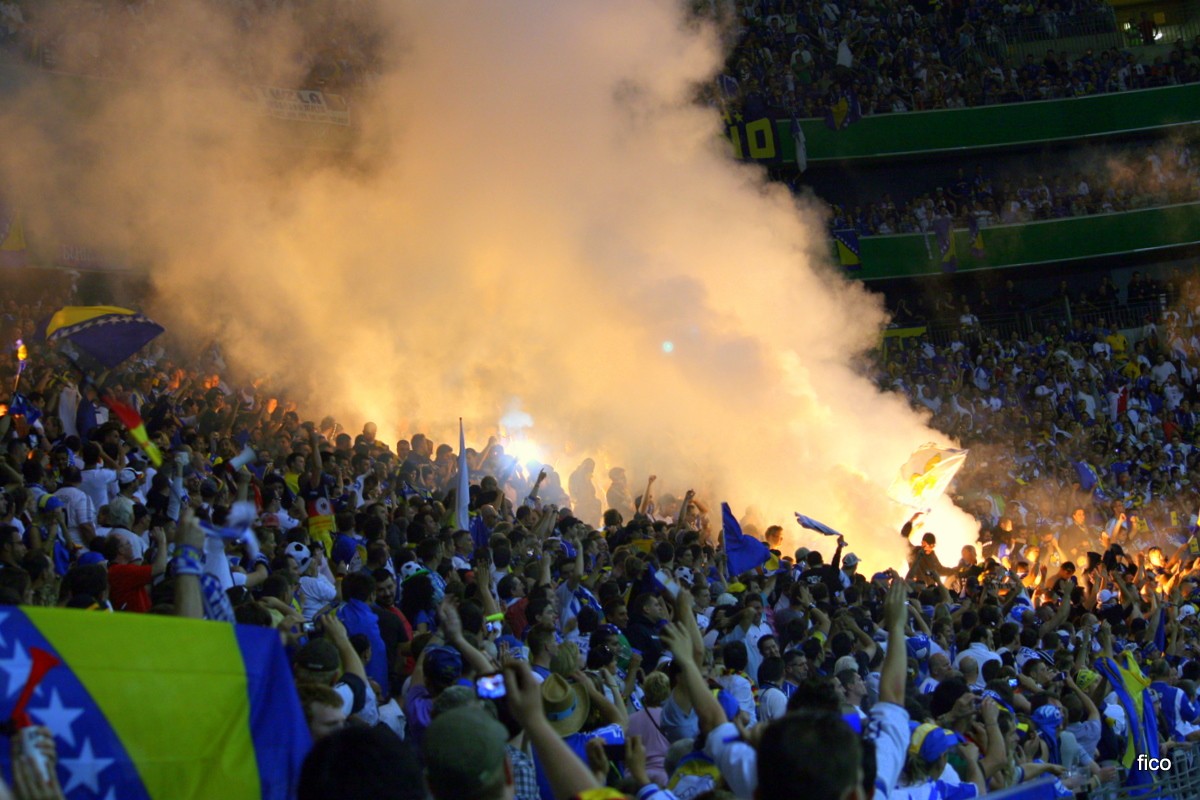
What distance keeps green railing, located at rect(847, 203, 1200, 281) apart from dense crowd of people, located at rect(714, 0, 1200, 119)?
98.2 inches

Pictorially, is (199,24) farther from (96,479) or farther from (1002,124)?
(1002,124)

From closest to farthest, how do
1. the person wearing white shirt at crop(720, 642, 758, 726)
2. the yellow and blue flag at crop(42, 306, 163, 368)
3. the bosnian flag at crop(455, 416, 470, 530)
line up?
the person wearing white shirt at crop(720, 642, 758, 726)
the yellow and blue flag at crop(42, 306, 163, 368)
the bosnian flag at crop(455, 416, 470, 530)

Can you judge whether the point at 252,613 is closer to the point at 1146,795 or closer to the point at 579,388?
the point at 1146,795

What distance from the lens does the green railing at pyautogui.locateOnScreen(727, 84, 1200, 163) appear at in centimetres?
2416

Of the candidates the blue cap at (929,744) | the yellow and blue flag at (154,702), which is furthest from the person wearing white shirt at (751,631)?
the yellow and blue flag at (154,702)

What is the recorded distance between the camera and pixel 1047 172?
26125 millimetres

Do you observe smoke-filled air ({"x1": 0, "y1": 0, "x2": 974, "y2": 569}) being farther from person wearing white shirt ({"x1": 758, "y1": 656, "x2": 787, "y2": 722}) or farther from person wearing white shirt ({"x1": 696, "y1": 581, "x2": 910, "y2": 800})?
person wearing white shirt ({"x1": 696, "y1": 581, "x2": 910, "y2": 800})

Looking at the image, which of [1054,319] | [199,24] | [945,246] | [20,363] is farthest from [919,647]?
[1054,319]

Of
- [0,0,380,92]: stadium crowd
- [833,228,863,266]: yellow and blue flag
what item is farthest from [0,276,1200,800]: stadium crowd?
[833,228,863,266]: yellow and blue flag

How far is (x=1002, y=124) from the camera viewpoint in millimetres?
25016

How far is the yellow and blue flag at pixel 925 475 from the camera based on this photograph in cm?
1419

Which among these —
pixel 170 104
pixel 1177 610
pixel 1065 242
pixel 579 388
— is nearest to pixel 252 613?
pixel 1177 610

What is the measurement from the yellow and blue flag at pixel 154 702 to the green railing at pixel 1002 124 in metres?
21.7

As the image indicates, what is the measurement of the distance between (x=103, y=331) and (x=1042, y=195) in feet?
66.8
